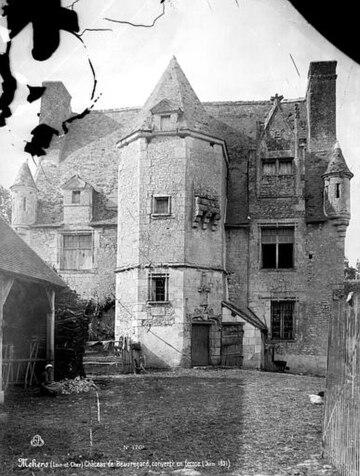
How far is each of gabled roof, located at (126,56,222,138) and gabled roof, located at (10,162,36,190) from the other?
5.07m

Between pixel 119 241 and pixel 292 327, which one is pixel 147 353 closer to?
pixel 119 241

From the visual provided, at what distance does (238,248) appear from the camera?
20.0 m

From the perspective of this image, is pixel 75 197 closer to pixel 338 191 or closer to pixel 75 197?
pixel 75 197

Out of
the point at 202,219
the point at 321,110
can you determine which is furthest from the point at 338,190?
the point at 202,219

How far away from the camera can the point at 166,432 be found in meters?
7.69

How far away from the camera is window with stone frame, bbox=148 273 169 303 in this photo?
17516 mm

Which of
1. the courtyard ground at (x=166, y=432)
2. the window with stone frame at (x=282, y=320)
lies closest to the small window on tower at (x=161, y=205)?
the window with stone frame at (x=282, y=320)

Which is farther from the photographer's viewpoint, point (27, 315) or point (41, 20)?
point (27, 315)

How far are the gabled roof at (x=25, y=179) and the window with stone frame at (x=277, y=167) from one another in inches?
347

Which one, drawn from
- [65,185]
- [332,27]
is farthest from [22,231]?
[332,27]

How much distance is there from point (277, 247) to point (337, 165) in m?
3.54

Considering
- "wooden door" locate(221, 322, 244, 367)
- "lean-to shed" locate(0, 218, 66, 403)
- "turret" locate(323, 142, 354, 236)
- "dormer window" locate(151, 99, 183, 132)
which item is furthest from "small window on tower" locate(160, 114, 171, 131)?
"lean-to shed" locate(0, 218, 66, 403)

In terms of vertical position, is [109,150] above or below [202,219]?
above

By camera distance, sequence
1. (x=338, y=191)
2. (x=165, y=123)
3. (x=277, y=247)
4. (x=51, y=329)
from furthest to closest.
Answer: (x=277, y=247) → (x=338, y=191) → (x=165, y=123) → (x=51, y=329)
